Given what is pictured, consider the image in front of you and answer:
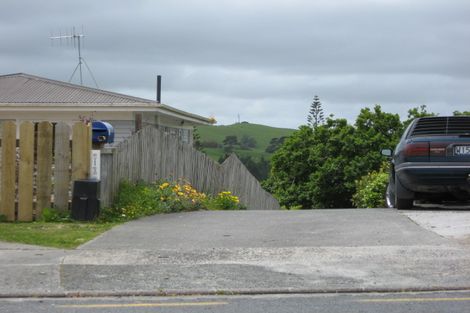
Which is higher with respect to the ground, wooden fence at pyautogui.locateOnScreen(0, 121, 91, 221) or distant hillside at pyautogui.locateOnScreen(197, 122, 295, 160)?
distant hillside at pyautogui.locateOnScreen(197, 122, 295, 160)

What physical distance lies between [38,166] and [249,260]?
204 inches

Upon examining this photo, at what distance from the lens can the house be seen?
21750 mm

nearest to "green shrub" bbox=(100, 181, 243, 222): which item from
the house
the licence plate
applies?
the licence plate

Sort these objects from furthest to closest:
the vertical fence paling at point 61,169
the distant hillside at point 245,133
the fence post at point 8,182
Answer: the distant hillside at point 245,133, the vertical fence paling at point 61,169, the fence post at point 8,182

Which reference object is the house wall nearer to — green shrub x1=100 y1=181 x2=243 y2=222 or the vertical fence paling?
green shrub x1=100 y1=181 x2=243 y2=222

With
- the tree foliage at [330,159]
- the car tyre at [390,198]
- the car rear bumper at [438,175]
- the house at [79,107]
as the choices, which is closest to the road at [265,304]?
the car rear bumper at [438,175]

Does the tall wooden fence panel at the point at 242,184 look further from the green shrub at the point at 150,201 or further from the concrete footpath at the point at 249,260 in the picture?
the concrete footpath at the point at 249,260

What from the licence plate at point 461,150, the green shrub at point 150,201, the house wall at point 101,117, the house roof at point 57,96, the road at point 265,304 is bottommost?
the road at point 265,304

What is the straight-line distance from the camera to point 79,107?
72.1ft

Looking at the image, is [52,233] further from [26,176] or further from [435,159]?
[435,159]

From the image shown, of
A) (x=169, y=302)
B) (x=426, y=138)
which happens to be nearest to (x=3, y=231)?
(x=169, y=302)

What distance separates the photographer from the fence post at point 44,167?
12.5 meters

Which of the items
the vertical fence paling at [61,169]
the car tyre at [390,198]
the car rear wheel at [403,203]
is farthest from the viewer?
the car tyre at [390,198]

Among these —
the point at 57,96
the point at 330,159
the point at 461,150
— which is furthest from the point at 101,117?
the point at 330,159
